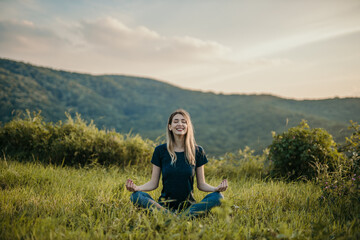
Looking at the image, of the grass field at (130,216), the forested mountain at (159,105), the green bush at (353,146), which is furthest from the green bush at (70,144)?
the forested mountain at (159,105)

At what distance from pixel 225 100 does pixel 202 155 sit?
7894cm

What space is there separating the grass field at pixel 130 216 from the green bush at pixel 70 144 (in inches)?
62.1

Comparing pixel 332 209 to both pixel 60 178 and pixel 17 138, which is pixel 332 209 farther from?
pixel 17 138

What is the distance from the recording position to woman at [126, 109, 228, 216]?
310cm

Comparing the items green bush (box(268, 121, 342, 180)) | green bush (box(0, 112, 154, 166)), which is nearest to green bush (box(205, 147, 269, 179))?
green bush (box(268, 121, 342, 180))

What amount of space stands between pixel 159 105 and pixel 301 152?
76154 millimetres

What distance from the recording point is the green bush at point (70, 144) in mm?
6051

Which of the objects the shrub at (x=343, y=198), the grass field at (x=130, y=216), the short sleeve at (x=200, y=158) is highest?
the short sleeve at (x=200, y=158)

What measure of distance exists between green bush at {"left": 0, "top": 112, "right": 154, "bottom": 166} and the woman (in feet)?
9.46

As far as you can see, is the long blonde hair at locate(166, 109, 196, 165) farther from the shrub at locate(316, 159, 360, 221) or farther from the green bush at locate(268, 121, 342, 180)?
the green bush at locate(268, 121, 342, 180)

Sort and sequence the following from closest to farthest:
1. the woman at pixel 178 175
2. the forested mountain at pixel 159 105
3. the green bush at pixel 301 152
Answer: the woman at pixel 178 175 < the green bush at pixel 301 152 < the forested mountain at pixel 159 105

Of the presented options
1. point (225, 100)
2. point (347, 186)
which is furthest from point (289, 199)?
point (225, 100)

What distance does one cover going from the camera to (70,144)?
611 centimetres

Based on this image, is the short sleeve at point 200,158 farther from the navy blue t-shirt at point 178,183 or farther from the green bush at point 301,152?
the green bush at point 301,152
